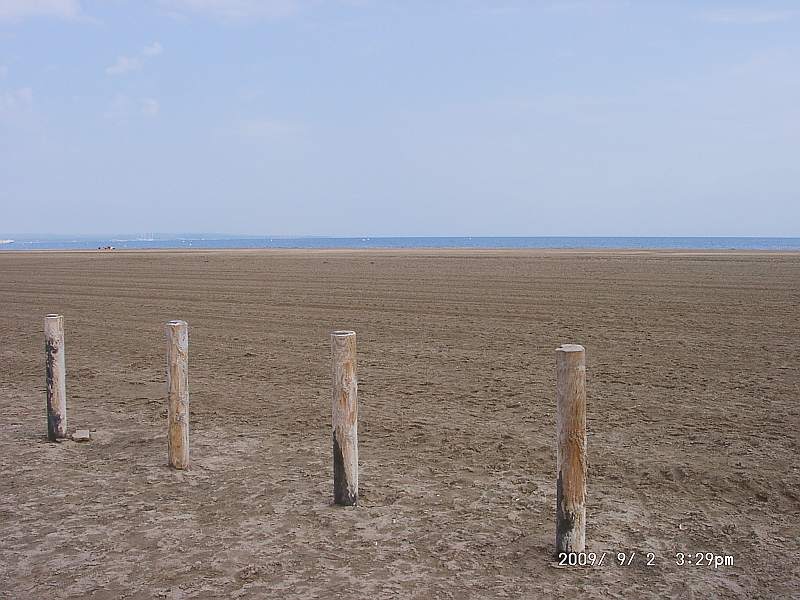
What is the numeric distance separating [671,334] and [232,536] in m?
9.67

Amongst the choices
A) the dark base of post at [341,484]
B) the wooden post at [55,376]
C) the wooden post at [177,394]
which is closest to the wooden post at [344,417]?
the dark base of post at [341,484]

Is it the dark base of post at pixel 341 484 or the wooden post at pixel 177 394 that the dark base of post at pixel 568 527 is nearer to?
the dark base of post at pixel 341 484

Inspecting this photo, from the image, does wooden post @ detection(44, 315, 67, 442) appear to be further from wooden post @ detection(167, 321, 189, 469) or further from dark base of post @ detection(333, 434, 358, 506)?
dark base of post @ detection(333, 434, 358, 506)

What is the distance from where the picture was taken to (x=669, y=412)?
26.9 ft

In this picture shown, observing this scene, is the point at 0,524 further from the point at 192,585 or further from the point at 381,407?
the point at 381,407

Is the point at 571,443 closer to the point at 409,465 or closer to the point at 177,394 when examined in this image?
the point at 409,465

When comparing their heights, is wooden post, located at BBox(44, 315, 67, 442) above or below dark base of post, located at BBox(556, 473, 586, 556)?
above

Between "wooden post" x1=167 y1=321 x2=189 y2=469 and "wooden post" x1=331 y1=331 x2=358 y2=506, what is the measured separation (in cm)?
151

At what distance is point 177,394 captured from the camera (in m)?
6.51

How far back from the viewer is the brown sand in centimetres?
468

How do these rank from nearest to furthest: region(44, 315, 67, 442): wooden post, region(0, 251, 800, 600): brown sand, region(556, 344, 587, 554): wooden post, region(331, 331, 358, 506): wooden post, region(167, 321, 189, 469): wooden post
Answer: region(0, 251, 800, 600): brown sand < region(556, 344, 587, 554): wooden post < region(331, 331, 358, 506): wooden post < region(167, 321, 189, 469): wooden post < region(44, 315, 67, 442): wooden post

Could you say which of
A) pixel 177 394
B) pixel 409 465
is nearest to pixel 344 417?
pixel 409 465

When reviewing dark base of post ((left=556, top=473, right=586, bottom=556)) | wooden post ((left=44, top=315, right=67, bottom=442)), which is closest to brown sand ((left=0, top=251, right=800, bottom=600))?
dark base of post ((left=556, top=473, right=586, bottom=556))

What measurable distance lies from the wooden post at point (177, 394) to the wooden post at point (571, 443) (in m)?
3.13
